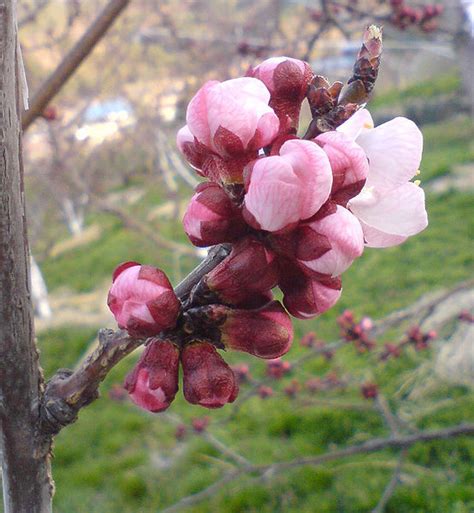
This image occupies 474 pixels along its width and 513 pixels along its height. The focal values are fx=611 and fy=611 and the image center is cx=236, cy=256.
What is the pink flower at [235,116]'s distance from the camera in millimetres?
743

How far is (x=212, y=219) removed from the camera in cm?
75

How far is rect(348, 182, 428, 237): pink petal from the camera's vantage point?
33.5 inches

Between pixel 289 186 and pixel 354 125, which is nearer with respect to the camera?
pixel 289 186

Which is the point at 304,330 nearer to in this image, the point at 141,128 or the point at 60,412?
the point at 141,128

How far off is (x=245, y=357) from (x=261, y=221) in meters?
4.97

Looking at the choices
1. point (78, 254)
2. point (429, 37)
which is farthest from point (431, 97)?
point (429, 37)

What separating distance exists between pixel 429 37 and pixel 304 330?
3.05 m

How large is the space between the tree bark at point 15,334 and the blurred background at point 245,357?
1725 mm

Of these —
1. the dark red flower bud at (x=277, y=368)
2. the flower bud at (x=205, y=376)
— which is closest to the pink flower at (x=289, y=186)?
the flower bud at (x=205, y=376)

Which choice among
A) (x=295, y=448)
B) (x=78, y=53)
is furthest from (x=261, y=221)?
(x=295, y=448)

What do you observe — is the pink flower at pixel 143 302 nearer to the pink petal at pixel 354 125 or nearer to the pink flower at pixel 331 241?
the pink flower at pixel 331 241

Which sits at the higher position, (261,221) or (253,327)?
(261,221)

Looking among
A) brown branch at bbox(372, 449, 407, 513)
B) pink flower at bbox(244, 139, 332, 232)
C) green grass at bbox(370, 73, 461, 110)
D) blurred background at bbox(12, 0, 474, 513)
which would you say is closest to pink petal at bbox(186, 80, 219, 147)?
pink flower at bbox(244, 139, 332, 232)

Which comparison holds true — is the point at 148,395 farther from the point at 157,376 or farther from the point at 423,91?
the point at 423,91
